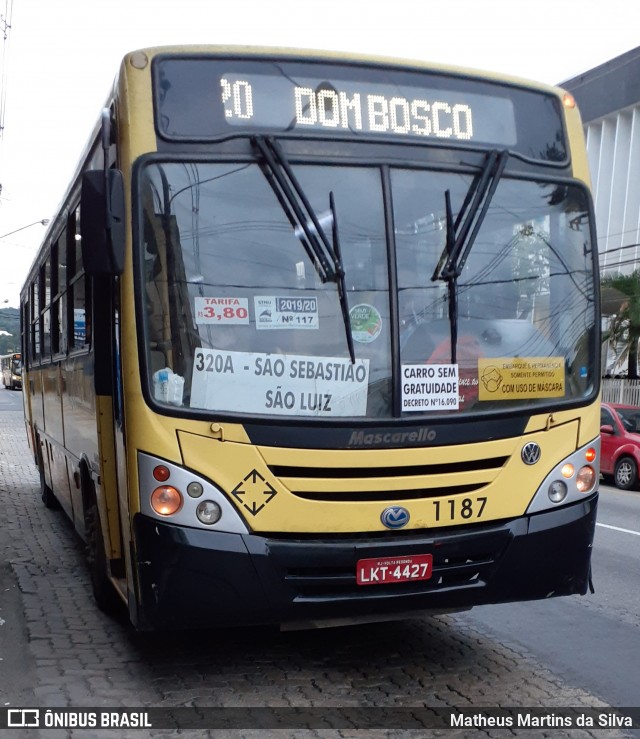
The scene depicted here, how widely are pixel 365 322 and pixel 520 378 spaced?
97 cm

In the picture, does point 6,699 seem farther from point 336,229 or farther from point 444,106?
point 444,106

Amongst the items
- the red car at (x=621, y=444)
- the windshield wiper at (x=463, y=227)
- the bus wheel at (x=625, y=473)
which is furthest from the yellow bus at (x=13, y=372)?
the windshield wiper at (x=463, y=227)

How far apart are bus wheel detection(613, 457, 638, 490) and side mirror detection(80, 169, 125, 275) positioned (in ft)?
44.6

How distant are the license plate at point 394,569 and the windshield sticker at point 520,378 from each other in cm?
94

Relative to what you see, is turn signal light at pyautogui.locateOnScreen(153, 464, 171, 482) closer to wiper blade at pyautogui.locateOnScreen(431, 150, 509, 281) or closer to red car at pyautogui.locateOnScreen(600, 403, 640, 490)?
wiper blade at pyautogui.locateOnScreen(431, 150, 509, 281)

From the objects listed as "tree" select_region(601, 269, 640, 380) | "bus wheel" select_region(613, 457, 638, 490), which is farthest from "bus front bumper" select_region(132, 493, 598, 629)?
"tree" select_region(601, 269, 640, 380)

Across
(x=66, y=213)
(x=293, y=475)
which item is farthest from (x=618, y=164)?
(x=293, y=475)

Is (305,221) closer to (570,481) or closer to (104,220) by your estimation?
(104,220)

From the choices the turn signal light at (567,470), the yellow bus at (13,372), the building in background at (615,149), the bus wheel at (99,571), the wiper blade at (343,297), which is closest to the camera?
the wiper blade at (343,297)

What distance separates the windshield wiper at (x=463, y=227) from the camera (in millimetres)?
5387

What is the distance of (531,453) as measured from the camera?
5.45 meters

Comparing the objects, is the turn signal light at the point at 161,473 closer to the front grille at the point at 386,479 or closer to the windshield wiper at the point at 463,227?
the front grille at the point at 386,479

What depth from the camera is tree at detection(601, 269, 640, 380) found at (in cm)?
2900

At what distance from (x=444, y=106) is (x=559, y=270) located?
115 centimetres
